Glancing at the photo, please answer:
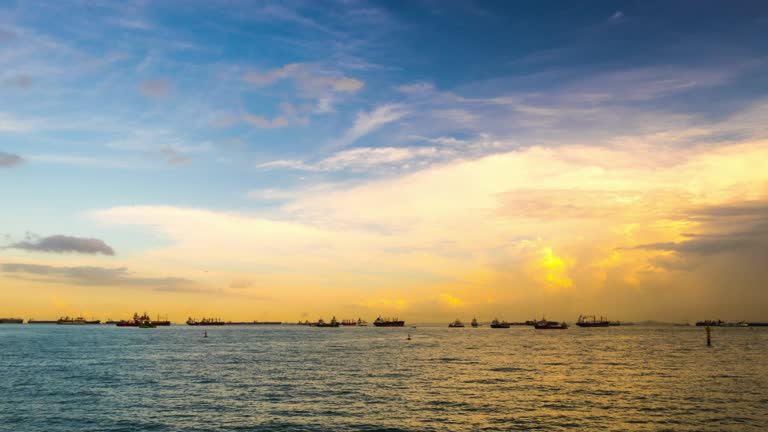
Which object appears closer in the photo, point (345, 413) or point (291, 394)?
point (345, 413)

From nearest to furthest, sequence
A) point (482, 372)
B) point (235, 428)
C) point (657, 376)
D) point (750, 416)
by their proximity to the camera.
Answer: point (235, 428), point (750, 416), point (657, 376), point (482, 372)

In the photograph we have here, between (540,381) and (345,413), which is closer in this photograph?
(345,413)

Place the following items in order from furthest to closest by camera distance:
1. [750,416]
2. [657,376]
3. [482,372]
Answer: [482,372] < [657,376] < [750,416]

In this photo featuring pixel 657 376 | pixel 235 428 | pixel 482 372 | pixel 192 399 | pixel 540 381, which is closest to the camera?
pixel 235 428

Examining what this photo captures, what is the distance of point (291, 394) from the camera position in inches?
2402

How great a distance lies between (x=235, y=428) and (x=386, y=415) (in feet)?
45.9

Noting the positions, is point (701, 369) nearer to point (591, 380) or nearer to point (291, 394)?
point (591, 380)

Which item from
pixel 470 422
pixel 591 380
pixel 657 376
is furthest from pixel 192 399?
pixel 657 376

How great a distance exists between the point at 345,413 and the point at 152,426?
17.3 metres

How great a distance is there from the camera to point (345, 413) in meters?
50.0

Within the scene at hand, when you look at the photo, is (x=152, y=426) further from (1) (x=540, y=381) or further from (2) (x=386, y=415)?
(1) (x=540, y=381)

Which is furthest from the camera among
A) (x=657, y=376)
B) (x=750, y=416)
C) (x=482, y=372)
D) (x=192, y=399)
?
(x=482, y=372)

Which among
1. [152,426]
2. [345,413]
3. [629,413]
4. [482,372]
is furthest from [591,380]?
[152,426]

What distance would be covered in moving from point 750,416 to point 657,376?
29.6 m
